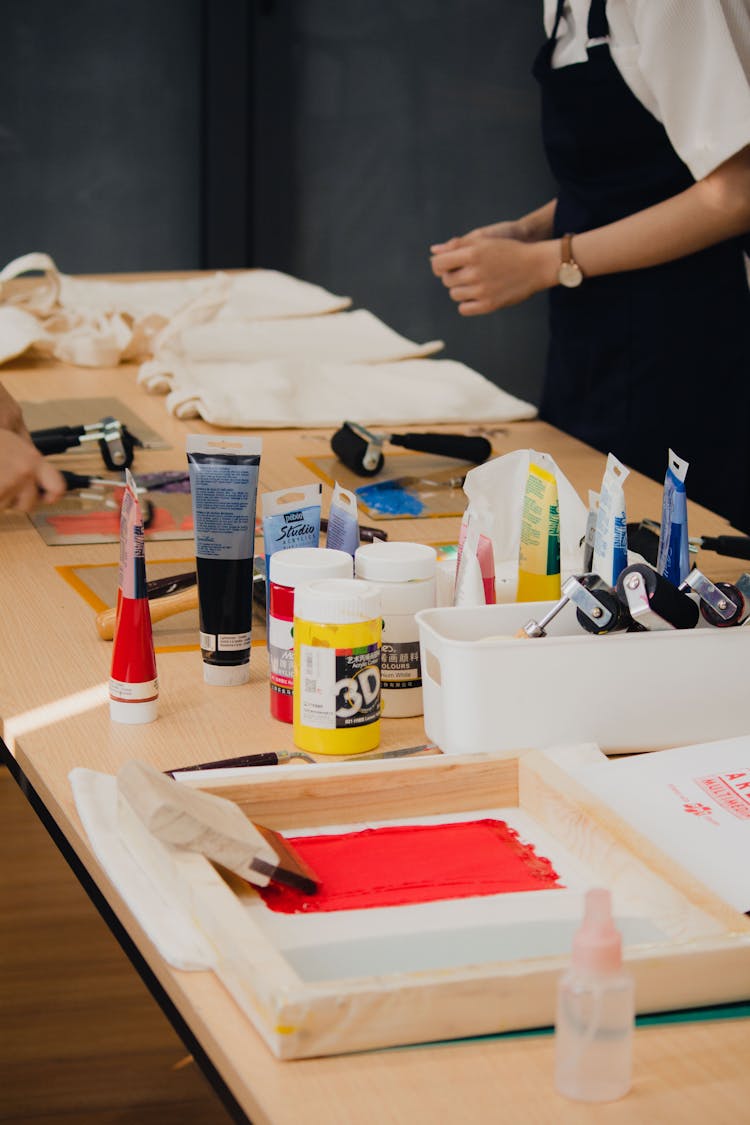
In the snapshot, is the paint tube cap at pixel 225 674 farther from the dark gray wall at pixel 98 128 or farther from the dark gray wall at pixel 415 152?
the dark gray wall at pixel 98 128

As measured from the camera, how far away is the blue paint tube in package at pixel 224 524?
1.30 m

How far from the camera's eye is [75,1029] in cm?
218

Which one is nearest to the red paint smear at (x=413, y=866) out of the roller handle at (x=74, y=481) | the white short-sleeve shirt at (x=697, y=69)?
the roller handle at (x=74, y=481)

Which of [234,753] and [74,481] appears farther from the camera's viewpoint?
[74,481]

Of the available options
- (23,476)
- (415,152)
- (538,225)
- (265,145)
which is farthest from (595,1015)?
(265,145)

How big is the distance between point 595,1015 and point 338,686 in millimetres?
460

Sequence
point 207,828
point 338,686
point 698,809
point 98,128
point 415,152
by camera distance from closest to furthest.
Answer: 1. point 207,828
2. point 698,809
3. point 338,686
4. point 415,152
5. point 98,128

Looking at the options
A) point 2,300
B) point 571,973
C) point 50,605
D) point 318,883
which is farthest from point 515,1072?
point 2,300

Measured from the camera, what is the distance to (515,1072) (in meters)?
0.78

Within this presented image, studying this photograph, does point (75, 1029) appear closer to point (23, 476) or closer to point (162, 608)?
point (23, 476)

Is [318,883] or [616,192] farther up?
[616,192]

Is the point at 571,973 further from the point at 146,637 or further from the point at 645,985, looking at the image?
the point at 146,637

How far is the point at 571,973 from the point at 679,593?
1.54 feet

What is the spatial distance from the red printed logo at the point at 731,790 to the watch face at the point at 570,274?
1.36 meters
